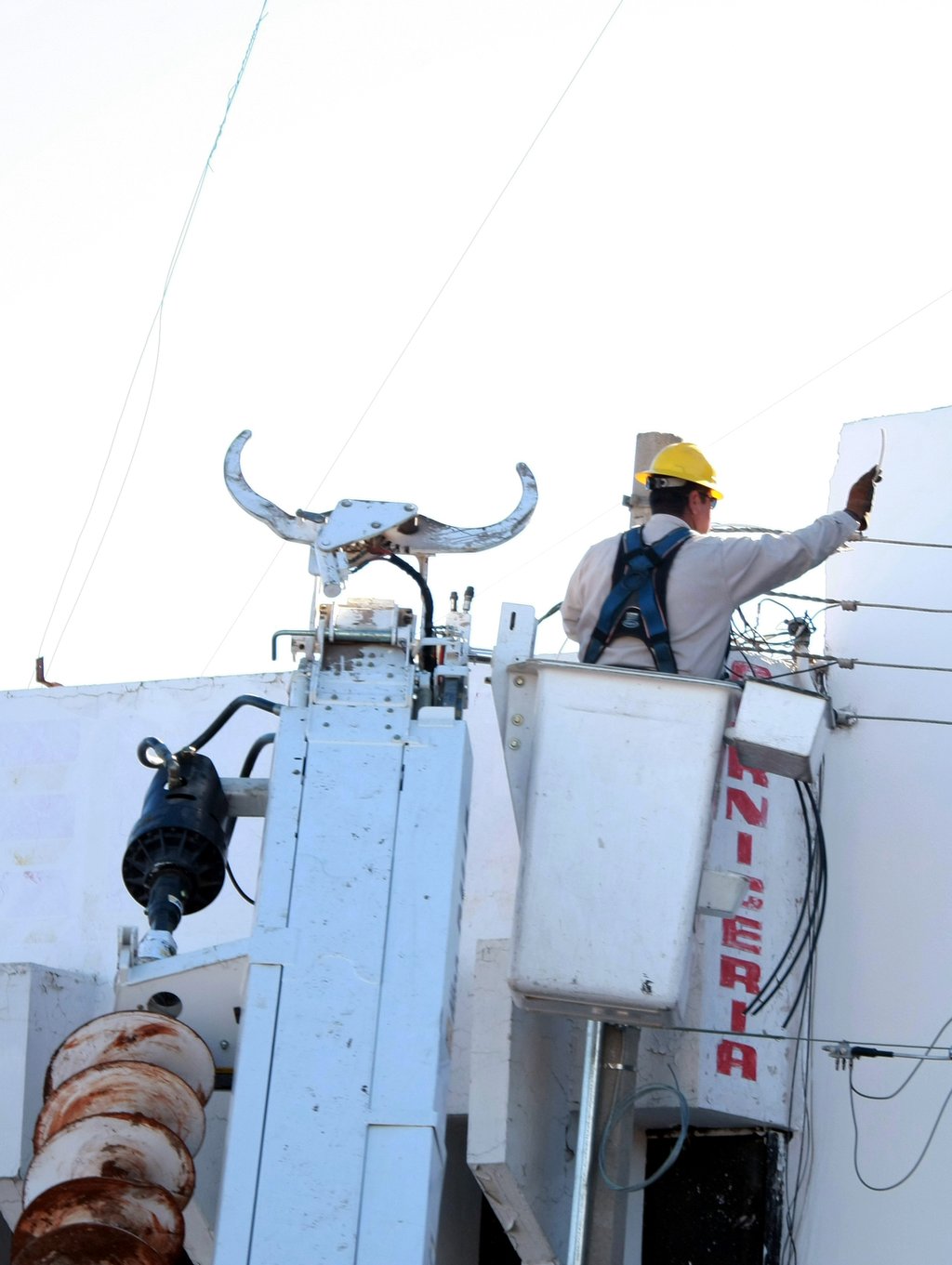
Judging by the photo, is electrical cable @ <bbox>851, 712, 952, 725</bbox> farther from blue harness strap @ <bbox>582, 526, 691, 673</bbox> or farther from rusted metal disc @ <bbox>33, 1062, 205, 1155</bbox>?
rusted metal disc @ <bbox>33, 1062, 205, 1155</bbox>

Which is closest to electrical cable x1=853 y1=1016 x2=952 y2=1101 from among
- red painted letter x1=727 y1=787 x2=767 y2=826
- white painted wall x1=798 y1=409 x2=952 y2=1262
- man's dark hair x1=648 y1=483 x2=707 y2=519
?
white painted wall x1=798 y1=409 x2=952 y2=1262

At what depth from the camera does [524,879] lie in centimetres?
498

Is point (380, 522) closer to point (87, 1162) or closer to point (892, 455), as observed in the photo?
point (87, 1162)

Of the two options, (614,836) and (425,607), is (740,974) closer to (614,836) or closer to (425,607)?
(614,836)

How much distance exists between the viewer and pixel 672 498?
5.99m

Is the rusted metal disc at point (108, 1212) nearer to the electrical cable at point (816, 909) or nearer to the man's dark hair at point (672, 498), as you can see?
the man's dark hair at point (672, 498)

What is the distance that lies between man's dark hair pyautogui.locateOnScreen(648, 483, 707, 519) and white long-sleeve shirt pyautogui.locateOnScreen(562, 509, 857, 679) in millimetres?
267

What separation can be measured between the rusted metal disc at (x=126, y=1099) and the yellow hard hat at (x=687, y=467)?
267 centimetres

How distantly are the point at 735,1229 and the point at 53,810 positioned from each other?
3578 millimetres

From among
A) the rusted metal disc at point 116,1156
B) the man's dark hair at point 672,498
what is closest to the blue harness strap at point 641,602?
the man's dark hair at point 672,498

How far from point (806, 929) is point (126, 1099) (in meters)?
3.05

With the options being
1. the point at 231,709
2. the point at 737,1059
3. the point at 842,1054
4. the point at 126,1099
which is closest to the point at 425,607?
the point at 231,709

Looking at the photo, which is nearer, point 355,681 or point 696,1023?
point 355,681

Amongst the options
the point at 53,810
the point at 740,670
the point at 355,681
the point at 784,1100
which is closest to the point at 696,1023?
the point at 784,1100
